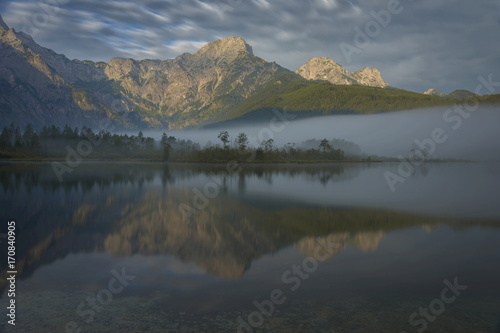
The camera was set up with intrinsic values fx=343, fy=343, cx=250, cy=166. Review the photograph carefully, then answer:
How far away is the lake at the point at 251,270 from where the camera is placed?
11266 mm

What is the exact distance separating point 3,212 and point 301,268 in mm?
28271

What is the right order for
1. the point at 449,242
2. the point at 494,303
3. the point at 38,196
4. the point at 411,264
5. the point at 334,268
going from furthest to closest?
the point at 38,196, the point at 449,242, the point at 411,264, the point at 334,268, the point at 494,303

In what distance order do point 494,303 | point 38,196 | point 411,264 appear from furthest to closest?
1. point 38,196
2. point 411,264
3. point 494,303

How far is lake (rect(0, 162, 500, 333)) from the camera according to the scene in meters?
11.3

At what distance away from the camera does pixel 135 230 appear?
958 inches

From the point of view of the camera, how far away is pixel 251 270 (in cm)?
1620

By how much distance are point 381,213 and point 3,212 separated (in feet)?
114

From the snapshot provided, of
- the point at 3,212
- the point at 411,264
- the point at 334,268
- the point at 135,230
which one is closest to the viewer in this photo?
the point at 334,268

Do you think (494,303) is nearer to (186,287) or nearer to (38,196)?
(186,287)

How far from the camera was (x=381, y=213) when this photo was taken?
32.6m

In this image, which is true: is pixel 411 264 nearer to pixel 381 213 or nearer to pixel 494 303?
pixel 494 303

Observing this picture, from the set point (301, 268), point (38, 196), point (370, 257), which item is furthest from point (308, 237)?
point (38, 196)

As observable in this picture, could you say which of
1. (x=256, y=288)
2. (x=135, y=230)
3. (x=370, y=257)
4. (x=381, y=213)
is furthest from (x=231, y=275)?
(x=381, y=213)

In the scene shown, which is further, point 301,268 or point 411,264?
point 411,264
